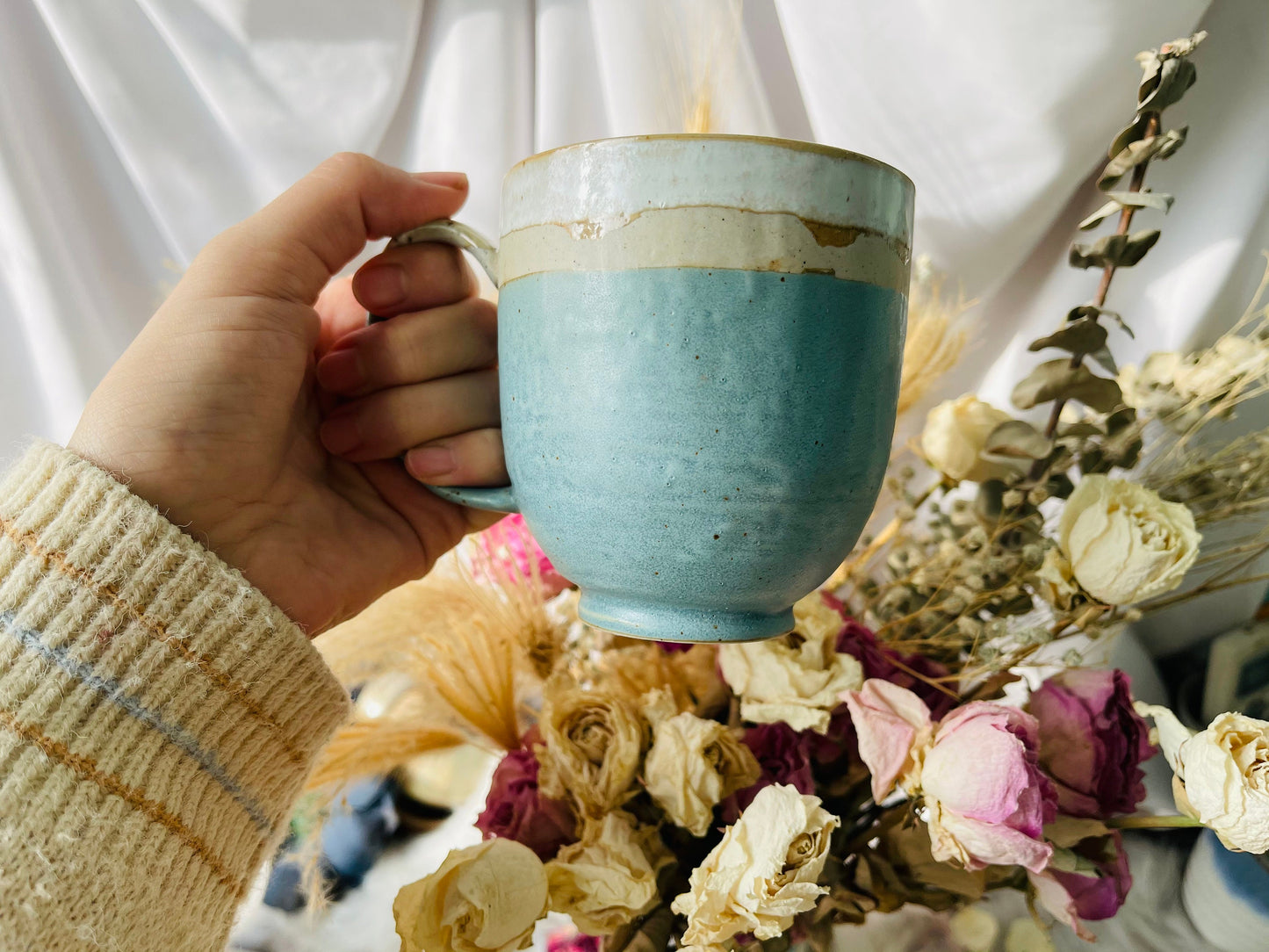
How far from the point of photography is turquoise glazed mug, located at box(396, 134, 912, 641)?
0.36 metres

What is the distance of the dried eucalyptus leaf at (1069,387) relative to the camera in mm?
561

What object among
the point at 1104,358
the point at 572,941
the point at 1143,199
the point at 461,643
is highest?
the point at 1143,199

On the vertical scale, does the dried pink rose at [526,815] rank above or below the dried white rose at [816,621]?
below

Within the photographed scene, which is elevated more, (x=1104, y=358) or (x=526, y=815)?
(x=1104, y=358)

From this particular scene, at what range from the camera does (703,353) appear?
366 mm

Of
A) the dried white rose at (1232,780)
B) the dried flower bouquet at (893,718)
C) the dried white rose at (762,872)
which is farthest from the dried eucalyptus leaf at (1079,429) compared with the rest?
the dried white rose at (762,872)

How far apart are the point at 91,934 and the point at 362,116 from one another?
0.71 m

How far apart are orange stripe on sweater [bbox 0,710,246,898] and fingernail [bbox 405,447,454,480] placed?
24cm

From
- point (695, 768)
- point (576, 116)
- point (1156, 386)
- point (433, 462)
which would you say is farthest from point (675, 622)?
point (576, 116)

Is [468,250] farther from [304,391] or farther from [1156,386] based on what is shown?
[1156,386]

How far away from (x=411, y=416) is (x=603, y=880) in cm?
33

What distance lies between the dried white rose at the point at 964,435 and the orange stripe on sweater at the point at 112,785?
0.54 meters

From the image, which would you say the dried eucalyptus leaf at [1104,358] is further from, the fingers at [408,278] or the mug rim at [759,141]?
the fingers at [408,278]

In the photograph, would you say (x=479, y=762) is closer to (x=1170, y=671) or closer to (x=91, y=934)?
(x=91, y=934)
